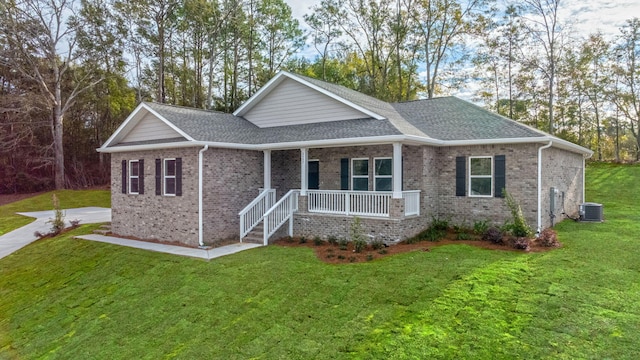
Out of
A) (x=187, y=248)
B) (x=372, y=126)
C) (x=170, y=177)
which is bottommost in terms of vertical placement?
(x=187, y=248)

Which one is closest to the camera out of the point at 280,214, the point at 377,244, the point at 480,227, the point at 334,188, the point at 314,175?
the point at 377,244

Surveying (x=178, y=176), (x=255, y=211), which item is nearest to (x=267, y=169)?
(x=255, y=211)

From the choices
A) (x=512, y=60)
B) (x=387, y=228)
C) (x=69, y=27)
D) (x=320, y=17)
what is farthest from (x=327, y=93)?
(x=69, y=27)

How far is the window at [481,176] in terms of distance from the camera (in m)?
12.4

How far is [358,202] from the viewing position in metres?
12.4

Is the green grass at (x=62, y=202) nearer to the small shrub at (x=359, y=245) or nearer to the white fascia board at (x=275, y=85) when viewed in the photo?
the white fascia board at (x=275, y=85)

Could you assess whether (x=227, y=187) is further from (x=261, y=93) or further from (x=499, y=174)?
(x=499, y=174)

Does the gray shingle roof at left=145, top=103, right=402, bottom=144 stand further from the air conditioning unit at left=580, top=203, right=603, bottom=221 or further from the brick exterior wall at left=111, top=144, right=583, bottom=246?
the air conditioning unit at left=580, top=203, right=603, bottom=221

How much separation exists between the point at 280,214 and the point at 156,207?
475cm

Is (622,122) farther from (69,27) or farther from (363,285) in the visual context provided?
(69,27)

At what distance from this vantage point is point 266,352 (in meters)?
6.46

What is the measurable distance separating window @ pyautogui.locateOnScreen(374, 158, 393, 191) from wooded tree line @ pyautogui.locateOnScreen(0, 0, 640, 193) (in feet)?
63.5

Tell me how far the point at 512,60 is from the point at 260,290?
31.9 m

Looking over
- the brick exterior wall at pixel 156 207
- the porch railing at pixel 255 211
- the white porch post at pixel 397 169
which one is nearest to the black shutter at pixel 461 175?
the white porch post at pixel 397 169
